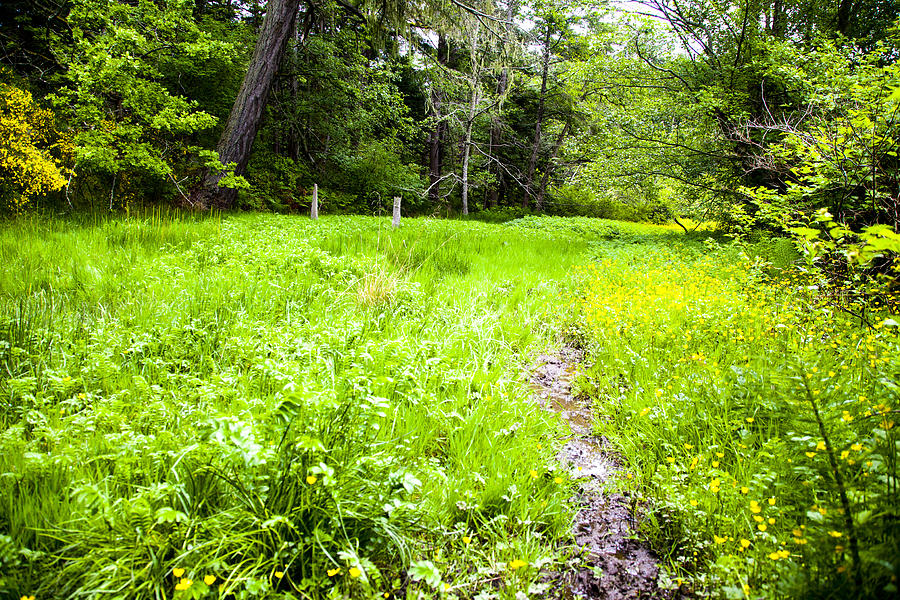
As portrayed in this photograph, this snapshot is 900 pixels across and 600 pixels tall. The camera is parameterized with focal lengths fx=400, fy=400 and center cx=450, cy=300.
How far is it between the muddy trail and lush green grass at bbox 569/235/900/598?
107 millimetres

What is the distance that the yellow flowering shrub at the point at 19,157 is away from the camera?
5.71 meters

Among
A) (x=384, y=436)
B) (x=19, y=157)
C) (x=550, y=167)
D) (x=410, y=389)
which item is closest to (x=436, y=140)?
(x=550, y=167)

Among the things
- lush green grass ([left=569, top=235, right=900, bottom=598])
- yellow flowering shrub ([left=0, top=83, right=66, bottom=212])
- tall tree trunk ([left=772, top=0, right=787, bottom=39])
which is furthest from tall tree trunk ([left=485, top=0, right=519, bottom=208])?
lush green grass ([left=569, top=235, right=900, bottom=598])

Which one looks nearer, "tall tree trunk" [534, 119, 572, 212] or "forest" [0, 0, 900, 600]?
"forest" [0, 0, 900, 600]

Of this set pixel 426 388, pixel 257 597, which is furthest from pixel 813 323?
pixel 257 597

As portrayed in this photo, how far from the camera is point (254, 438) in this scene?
1.33 metres

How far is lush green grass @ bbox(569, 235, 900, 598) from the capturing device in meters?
1.20

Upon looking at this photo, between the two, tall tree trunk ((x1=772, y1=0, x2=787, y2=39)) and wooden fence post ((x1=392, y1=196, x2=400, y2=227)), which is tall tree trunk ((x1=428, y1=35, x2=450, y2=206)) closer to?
wooden fence post ((x1=392, y1=196, x2=400, y2=227))

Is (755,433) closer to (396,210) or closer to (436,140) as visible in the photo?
(396,210)

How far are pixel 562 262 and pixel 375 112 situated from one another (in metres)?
10.5

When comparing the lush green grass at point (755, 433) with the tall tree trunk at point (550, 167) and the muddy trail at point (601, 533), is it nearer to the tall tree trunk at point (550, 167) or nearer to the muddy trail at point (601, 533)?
the muddy trail at point (601, 533)

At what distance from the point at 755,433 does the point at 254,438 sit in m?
2.61

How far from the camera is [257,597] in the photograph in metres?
1.33

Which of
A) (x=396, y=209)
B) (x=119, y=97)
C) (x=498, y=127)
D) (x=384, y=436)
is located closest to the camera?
(x=384, y=436)
